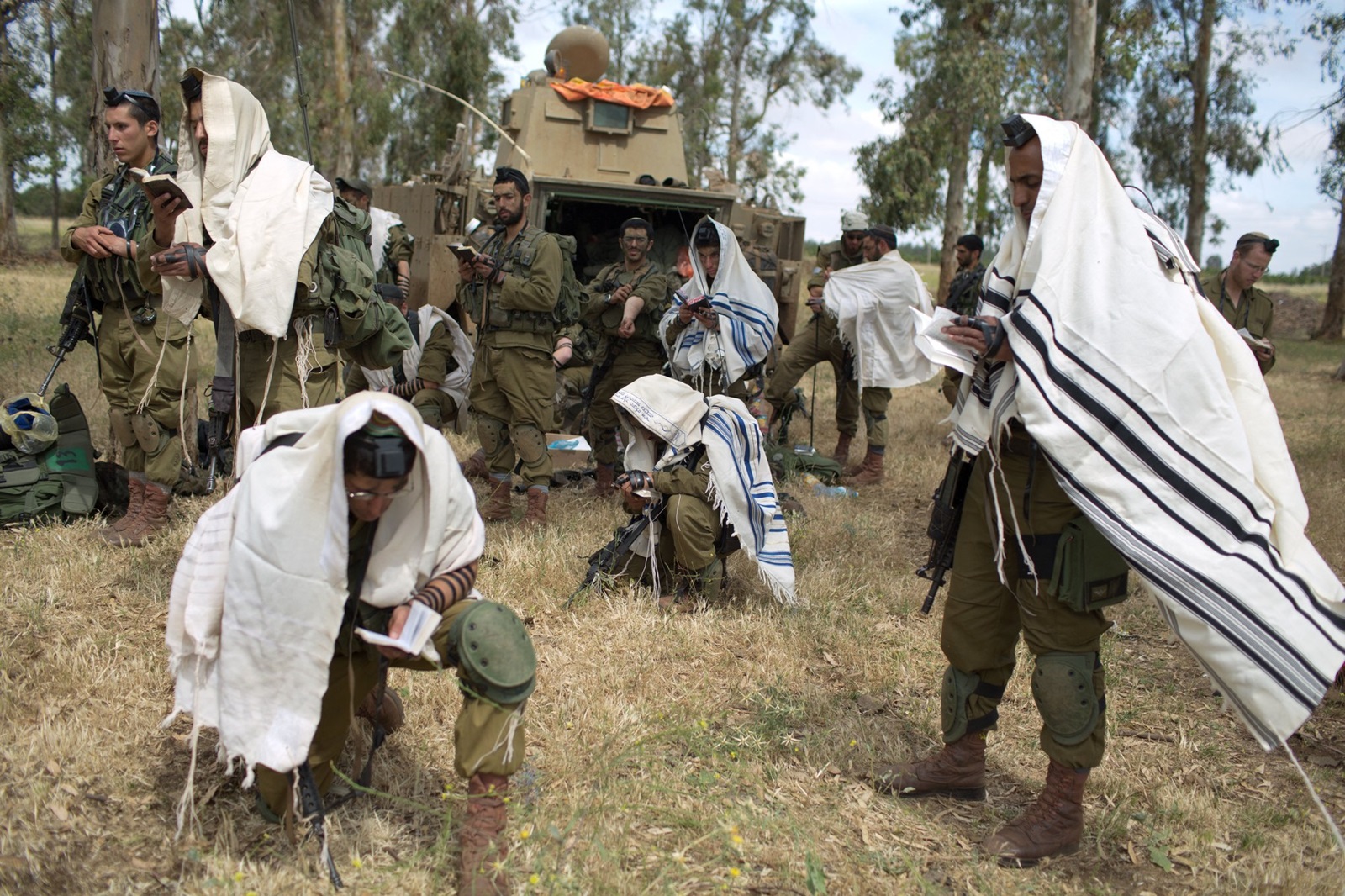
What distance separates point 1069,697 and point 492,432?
4.01 meters

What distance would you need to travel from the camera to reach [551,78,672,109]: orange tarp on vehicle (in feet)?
35.1

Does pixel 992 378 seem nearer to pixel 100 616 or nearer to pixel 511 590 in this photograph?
pixel 511 590

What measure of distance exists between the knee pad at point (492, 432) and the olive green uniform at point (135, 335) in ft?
5.71

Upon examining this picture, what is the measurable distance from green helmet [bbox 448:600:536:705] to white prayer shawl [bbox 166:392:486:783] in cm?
19

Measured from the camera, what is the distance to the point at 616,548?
5191 millimetres

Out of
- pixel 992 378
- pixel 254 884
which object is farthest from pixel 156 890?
pixel 992 378

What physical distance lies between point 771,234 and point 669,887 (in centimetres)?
732

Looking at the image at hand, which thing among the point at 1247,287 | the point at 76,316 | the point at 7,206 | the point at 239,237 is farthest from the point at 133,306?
the point at 7,206

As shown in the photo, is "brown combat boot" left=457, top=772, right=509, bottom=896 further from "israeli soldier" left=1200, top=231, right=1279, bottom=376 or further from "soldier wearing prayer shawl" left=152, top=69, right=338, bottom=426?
"israeli soldier" left=1200, top=231, right=1279, bottom=376

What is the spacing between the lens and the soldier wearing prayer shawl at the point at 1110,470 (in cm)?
280

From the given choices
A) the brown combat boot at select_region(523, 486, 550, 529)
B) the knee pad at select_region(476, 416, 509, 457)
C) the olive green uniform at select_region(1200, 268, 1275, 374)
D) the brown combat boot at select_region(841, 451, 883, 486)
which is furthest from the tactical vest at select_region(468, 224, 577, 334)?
the olive green uniform at select_region(1200, 268, 1275, 374)

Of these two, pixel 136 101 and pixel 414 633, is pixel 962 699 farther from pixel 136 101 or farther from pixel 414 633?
pixel 136 101

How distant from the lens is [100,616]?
447 centimetres

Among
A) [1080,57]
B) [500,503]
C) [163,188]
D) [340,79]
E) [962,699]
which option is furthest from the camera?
[340,79]
